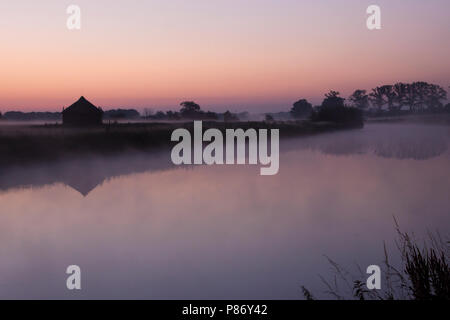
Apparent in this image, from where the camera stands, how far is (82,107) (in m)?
43.2

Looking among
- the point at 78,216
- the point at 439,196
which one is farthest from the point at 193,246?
the point at 439,196

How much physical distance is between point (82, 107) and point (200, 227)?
117 ft

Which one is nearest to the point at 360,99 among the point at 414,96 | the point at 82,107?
the point at 414,96

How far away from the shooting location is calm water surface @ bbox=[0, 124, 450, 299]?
7.99 m

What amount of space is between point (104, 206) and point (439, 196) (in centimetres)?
1394

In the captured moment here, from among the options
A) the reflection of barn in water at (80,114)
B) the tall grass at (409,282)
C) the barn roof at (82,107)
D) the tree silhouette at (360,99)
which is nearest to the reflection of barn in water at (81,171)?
the tall grass at (409,282)

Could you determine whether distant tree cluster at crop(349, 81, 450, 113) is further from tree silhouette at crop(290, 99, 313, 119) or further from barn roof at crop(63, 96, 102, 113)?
barn roof at crop(63, 96, 102, 113)

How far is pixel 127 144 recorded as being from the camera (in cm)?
3275

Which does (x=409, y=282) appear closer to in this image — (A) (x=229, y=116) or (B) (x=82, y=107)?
(B) (x=82, y=107)

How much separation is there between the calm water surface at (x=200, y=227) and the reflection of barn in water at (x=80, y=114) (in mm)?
20723

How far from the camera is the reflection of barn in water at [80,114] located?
43.0 meters

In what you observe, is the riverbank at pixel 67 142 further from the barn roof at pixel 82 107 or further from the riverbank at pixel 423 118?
the riverbank at pixel 423 118

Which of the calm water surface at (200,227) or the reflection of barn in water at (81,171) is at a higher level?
the reflection of barn in water at (81,171)

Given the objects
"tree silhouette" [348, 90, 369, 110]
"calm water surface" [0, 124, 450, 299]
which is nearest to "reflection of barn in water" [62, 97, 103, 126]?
"calm water surface" [0, 124, 450, 299]
